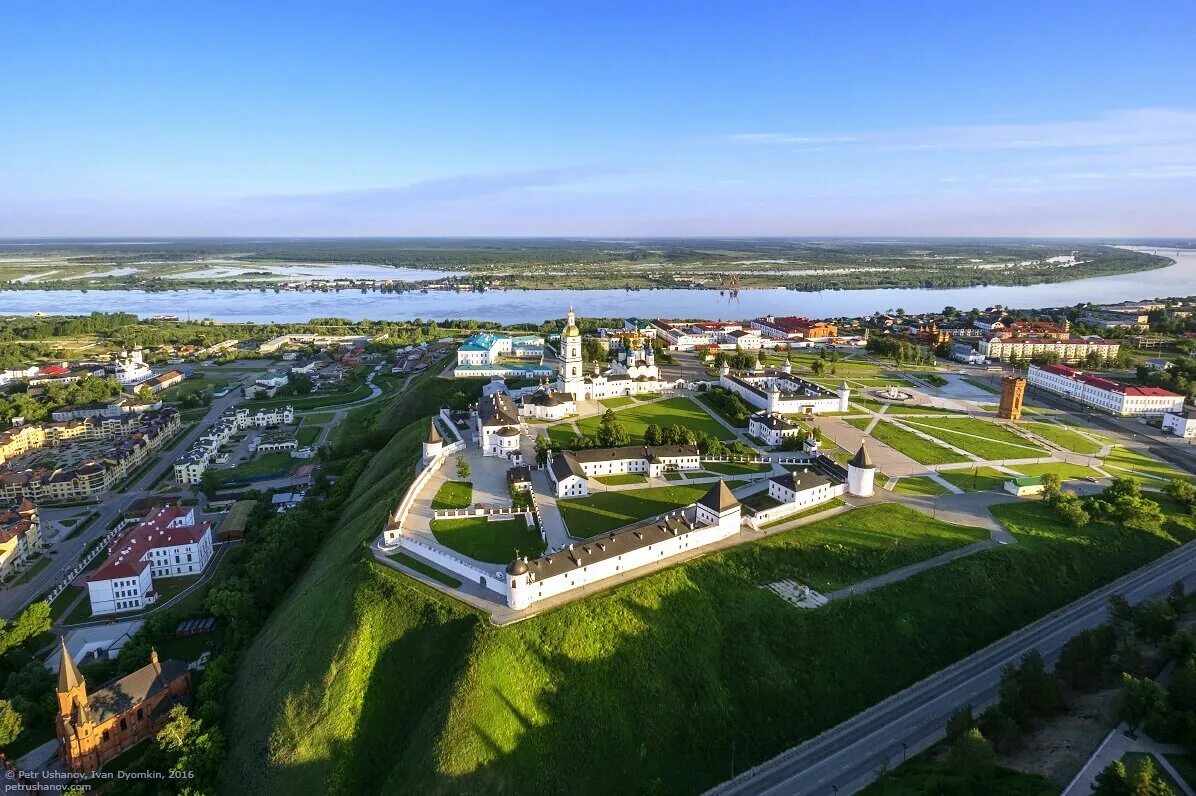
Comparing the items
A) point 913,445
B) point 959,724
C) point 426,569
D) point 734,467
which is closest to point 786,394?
point 913,445

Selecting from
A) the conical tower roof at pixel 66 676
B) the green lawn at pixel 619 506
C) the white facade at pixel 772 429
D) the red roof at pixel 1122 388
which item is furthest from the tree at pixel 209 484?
the red roof at pixel 1122 388

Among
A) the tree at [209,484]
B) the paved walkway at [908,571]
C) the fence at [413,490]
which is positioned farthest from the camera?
the tree at [209,484]

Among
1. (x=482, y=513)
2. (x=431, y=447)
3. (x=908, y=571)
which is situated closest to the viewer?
(x=908, y=571)

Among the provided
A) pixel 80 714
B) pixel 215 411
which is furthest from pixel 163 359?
pixel 80 714

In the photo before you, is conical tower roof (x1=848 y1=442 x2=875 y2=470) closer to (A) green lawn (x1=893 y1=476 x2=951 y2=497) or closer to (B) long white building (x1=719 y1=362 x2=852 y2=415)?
(A) green lawn (x1=893 y1=476 x2=951 y2=497)

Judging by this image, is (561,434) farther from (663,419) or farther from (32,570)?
(32,570)

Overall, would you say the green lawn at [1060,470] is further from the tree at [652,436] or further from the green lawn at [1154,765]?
the green lawn at [1154,765]
